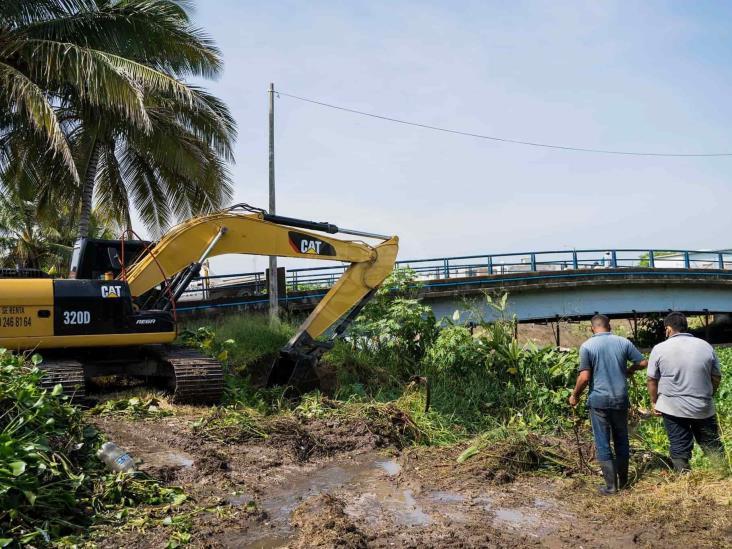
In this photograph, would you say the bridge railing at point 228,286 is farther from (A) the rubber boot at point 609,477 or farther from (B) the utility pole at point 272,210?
(A) the rubber boot at point 609,477

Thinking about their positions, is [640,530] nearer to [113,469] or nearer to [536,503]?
[536,503]

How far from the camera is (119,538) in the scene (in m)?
5.55

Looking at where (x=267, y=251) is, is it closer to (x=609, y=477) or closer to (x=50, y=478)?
(x=50, y=478)

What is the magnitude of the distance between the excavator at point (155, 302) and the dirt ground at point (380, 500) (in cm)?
128

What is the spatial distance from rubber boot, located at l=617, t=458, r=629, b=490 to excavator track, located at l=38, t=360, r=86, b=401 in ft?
21.1

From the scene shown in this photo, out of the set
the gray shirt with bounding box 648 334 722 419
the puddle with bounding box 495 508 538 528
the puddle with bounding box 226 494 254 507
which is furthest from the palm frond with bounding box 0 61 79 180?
the gray shirt with bounding box 648 334 722 419

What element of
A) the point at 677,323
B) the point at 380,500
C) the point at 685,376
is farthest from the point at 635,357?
the point at 380,500

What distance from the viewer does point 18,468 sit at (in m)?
5.38

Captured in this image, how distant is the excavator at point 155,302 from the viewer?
9367 millimetres

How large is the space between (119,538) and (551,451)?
4.71 m

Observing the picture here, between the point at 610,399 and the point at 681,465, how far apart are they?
939mm

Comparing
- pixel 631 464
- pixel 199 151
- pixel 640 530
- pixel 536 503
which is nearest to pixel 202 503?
pixel 536 503

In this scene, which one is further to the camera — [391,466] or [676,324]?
[391,466]

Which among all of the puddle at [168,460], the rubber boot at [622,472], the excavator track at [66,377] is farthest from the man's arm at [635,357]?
the excavator track at [66,377]
